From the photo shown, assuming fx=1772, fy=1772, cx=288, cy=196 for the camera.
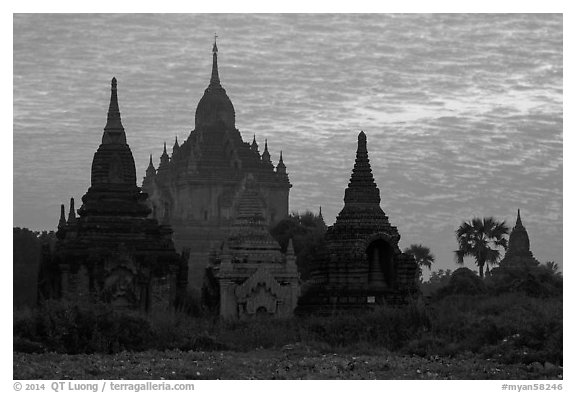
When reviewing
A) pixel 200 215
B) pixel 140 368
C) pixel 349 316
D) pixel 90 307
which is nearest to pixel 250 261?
pixel 349 316

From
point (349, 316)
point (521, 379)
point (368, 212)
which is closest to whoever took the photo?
point (521, 379)

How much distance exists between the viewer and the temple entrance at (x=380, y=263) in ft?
184

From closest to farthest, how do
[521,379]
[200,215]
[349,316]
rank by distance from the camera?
1. [521,379]
2. [349,316]
3. [200,215]

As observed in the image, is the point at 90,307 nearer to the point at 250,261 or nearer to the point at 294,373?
the point at 294,373

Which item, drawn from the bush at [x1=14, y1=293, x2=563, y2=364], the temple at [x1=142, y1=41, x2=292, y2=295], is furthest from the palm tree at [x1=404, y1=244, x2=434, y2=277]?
the bush at [x1=14, y1=293, x2=563, y2=364]

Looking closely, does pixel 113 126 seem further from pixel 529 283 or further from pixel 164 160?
pixel 164 160

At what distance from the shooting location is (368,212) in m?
56.0

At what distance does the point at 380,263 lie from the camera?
56.7 metres

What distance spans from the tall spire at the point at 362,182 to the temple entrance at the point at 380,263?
1.41m

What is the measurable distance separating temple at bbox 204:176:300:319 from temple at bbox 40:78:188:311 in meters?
1.30

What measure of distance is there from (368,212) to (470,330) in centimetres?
1177

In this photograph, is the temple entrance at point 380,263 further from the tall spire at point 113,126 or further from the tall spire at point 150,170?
the tall spire at point 150,170

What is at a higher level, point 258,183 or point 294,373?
point 258,183

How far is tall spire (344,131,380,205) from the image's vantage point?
56.3 meters
